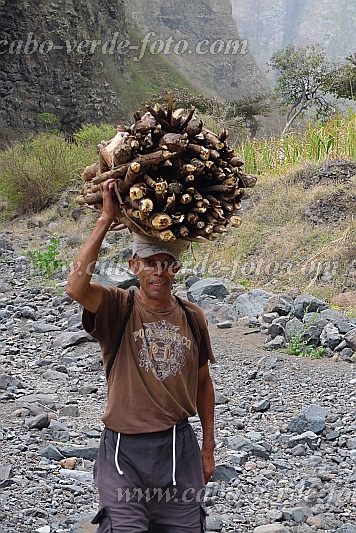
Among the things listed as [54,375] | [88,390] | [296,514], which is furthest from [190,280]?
[296,514]

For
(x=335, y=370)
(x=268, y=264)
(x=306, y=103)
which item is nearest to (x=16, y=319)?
(x=268, y=264)

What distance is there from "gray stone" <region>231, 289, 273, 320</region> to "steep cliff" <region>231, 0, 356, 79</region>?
72159mm

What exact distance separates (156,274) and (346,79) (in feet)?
86.0

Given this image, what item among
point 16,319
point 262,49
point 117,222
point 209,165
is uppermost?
point 262,49

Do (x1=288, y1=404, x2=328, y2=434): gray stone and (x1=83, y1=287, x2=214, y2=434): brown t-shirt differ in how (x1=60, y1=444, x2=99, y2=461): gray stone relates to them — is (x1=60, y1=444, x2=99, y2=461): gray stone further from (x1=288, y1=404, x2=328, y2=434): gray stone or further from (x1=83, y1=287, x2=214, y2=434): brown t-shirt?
(x1=83, y1=287, x2=214, y2=434): brown t-shirt

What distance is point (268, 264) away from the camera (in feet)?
34.8

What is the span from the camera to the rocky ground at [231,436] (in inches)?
155

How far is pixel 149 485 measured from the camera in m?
2.71

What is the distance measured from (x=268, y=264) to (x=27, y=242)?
239 inches

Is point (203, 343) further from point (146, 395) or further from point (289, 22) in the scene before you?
point (289, 22)

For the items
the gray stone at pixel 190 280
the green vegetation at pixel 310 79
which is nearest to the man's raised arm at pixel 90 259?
the gray stone at pixel 190 280

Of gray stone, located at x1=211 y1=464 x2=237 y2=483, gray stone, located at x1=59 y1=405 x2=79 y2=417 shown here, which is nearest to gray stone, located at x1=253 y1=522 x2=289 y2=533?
gray stone, located at x1=211 y1=464 x2=237 y2=483

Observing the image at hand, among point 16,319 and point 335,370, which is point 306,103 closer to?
point 16,319

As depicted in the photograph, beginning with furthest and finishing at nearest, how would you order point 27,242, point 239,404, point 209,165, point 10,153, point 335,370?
point 10,153 < point 27,242 < point 335,370 < point 239,404 < point 209,165
